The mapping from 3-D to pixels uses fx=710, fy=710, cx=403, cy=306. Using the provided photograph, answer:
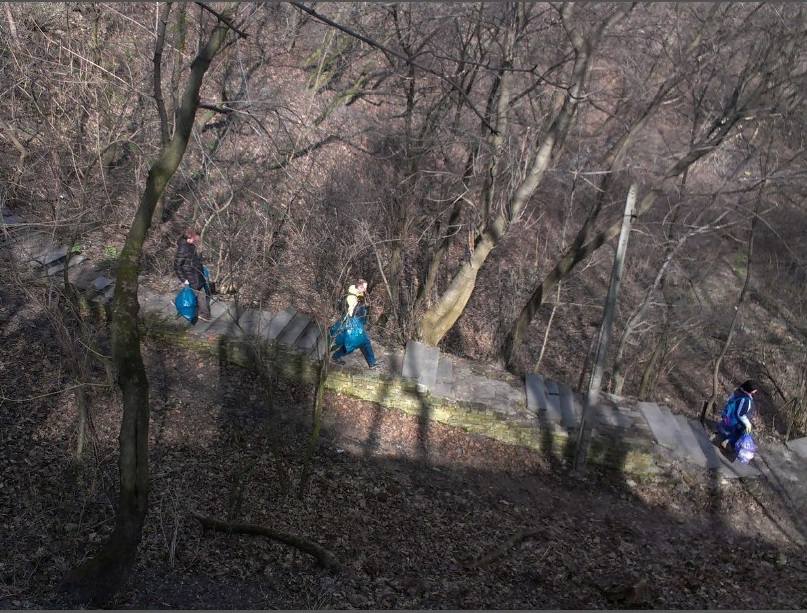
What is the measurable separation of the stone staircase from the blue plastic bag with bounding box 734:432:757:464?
0.13m

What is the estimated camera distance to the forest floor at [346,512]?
6.39m

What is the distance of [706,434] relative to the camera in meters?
10.4

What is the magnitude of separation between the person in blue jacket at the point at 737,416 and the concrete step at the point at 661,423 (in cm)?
66

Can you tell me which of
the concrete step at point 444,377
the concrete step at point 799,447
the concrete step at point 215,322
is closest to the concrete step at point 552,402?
the concrete step at point 444,377

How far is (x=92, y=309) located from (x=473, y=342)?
764 cm

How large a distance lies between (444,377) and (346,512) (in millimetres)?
2897

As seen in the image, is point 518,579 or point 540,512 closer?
point 518,579

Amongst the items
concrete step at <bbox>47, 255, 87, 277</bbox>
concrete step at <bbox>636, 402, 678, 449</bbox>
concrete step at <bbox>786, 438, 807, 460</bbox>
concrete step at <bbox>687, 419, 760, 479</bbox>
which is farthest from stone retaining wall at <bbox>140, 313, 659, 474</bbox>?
concrete step at <bbox>786, 438, 807, 460</bbox>

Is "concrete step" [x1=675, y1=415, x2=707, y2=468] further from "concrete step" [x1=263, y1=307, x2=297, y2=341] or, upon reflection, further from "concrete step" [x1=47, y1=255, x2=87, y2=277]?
"concrete step" [x1=47, y1=255, x2=87, y2=277]

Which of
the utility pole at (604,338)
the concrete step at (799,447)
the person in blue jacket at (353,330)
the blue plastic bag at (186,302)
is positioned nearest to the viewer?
the utility pole at (604,338)

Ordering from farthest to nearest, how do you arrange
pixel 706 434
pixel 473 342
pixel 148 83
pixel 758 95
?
pixel 473 342 → pixel 148 83 → pixel 706 434 → pixel 758 95

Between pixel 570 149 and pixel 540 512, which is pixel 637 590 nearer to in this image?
pixel 540 512

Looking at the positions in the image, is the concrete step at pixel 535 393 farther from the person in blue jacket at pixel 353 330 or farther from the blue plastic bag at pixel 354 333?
the blue plastic bag at pixel 354 333

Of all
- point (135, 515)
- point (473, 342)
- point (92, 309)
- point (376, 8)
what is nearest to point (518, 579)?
point (135, 515)
